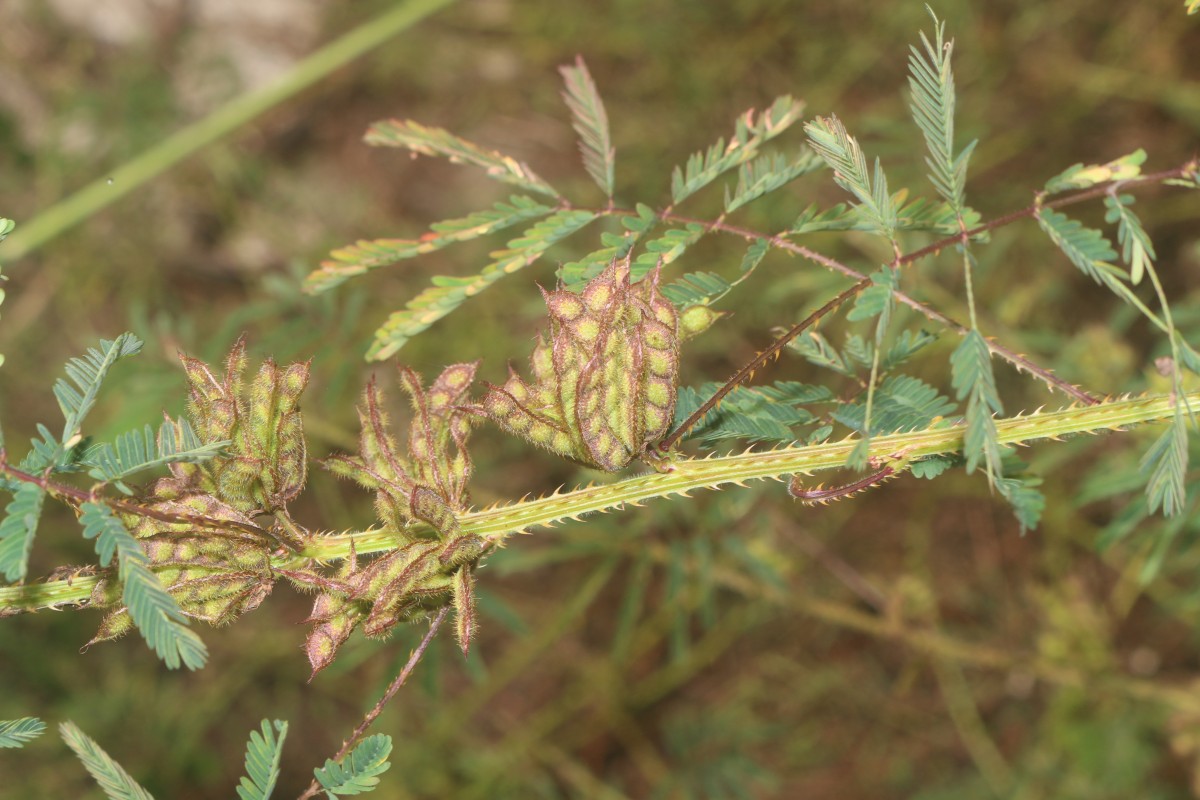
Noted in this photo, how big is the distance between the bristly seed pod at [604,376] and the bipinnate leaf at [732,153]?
0.41 m

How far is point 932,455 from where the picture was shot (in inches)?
68.9

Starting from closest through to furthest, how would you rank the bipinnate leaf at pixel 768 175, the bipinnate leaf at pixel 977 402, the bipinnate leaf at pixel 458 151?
the bipinnate leaf at pixel 977 402
the bipinnate leaf at pixel 768 175
the bipinnate leaf at pixel 458 151

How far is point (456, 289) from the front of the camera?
6.48 ft

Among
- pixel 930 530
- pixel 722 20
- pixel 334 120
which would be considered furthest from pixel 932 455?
pixel 334 120

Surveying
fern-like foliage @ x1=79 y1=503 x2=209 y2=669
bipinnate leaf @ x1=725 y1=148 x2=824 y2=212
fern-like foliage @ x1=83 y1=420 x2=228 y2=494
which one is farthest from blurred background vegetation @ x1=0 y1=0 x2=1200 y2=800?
fern-like foliage @ x1=79 y1=503 x2=209 y2=669

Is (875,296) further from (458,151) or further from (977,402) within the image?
Result: (458,151)

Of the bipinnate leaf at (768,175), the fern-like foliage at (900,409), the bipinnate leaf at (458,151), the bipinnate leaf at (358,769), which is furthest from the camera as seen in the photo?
the bipinnate leaf at (458,151)

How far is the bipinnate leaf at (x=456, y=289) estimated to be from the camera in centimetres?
193

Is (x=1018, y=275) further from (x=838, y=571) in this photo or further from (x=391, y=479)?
(x=391, y=479)

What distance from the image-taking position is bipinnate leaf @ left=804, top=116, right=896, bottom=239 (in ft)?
5.23

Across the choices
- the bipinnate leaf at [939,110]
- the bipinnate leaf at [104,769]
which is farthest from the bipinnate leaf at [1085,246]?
the bipinnate leaf at [104,769]

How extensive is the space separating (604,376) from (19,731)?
1060 millimetres

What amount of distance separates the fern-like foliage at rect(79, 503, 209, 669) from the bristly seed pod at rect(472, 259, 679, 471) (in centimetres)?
54

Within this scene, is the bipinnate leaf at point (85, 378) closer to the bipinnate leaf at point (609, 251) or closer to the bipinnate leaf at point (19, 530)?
the bipinnate leaf at point (19, 530)
